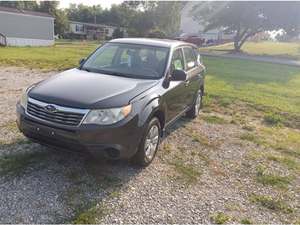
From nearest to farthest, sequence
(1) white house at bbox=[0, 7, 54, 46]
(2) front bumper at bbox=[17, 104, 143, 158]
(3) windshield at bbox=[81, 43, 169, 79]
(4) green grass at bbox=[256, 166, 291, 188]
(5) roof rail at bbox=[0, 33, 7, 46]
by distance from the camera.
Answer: (2) front bumper at bbox=[17, 104, 143, 158], (4) green grass at bbox=[256, 166, 291, 188], (3) windshield at bbox=[81, 43, 169, 79], (5) roof rail at bbox=[0, 33, 7, 46], (1) white house at bbox=[0, 7, 54, 46]

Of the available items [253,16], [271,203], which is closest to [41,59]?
[271,203]

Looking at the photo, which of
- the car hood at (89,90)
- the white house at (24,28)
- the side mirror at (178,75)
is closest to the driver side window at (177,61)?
the side mirror at (178,75)

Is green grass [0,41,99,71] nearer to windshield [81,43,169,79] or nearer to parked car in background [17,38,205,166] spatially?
windshield [81,43,169,79]

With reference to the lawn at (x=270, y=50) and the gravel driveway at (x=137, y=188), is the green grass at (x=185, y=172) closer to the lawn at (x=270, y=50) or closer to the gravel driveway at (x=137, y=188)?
the gravel driveway at (x=137, y=188)

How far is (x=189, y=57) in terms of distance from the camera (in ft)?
19.4

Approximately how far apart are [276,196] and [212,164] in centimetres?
103

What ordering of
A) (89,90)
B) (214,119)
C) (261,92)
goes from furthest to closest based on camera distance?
(261,92)
(214,119)
(89,90)

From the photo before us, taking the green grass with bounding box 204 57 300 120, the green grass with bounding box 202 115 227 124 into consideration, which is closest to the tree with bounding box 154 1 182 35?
the green grass with bounding box 204 57 300 120

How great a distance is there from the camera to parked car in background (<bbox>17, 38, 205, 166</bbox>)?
3410 mm

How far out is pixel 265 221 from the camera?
3246 millimetres

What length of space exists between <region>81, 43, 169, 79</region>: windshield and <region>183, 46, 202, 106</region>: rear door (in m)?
0.80

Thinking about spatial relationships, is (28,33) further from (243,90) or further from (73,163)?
(73,163)

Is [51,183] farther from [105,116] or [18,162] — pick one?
[105,116]

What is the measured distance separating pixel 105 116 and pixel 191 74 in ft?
8.93
